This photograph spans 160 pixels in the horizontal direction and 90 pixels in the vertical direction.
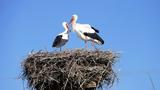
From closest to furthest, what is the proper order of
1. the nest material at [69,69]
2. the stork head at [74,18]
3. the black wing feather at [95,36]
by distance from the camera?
the nest material at [69,69]
the black wing feather at [95,36]
the stork head at [74,18]

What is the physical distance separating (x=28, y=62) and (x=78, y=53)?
108cm

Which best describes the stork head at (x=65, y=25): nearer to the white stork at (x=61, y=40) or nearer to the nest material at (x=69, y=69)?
the white stork at (x=61, y=40)

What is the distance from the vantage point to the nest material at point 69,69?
7.29 meters

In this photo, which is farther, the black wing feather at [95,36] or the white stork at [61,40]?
the white stork at [61,40]

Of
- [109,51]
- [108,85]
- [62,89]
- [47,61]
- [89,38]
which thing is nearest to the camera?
[62,89]

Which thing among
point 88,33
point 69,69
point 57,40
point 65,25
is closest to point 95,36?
point 88,33

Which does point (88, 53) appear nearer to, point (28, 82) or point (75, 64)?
point (75, 64)

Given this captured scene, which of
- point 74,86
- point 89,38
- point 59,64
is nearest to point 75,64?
point 59,64

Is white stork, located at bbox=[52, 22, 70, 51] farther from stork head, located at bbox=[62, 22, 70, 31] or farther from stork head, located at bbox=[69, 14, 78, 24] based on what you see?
stork head, located at bbox=[69, 14, 78, 24]

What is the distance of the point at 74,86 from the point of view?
7.16 metres

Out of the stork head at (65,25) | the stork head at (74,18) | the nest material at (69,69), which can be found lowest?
the nest material at (69,69)

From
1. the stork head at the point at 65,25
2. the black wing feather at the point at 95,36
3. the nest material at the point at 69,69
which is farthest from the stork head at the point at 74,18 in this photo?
the nest material at the point at 69,69

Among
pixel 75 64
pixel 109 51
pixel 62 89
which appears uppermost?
pixel 109 51

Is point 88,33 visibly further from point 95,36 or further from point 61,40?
point 61,40
